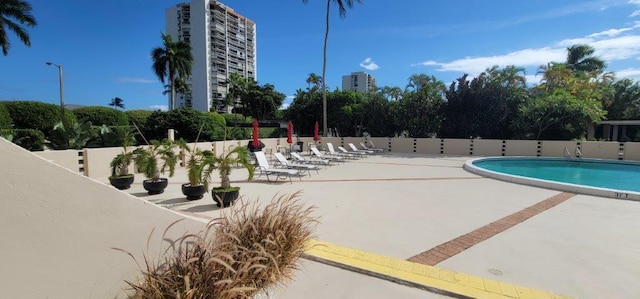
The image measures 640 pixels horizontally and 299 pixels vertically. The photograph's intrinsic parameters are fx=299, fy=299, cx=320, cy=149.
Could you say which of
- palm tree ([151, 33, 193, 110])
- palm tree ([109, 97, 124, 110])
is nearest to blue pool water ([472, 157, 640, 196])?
palm tree ([151, 33, 193, 110])

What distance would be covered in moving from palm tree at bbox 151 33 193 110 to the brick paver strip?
29.9 meters

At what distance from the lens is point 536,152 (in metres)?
16.2

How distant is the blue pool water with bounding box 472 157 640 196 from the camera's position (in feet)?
32.5

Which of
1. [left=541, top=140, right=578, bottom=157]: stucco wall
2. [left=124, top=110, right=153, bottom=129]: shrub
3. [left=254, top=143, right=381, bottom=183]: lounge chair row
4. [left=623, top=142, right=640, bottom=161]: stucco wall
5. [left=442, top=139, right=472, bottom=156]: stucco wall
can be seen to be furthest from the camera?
[left=124, top=110, right=153, bottom=129]: shrub

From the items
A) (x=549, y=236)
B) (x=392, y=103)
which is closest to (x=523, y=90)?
(x=392, y=103)

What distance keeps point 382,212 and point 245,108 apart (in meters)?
39.8

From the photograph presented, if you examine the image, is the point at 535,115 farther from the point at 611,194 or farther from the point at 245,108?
the point at 245,108

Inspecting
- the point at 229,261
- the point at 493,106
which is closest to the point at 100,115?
the point at 229,261

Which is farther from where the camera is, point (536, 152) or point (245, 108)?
point (245, 108)

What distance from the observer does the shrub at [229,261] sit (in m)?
2.14

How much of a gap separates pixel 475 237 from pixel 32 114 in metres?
25.6

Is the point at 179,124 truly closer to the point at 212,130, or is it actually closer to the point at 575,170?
the point at 212,130

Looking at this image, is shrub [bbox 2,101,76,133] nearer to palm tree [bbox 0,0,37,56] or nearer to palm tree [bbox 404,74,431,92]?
palm tree [bbox 0,0,37,56]

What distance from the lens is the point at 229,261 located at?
7.96 ft
